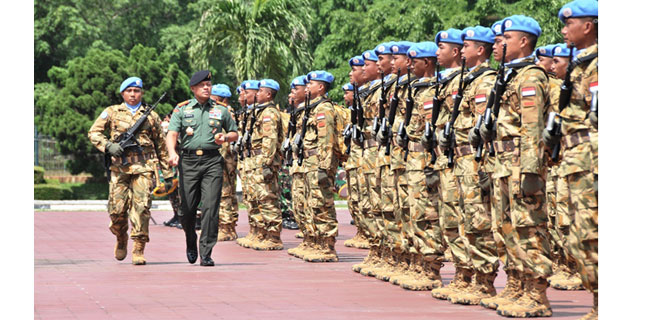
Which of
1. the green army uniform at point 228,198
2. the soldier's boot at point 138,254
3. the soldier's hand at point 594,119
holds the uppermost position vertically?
the soldier's hand at point 594,119

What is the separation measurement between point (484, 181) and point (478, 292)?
1006mm

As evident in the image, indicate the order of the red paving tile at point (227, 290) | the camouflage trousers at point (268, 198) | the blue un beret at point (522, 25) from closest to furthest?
1. the blue un beret at point (522, 25)
2. the red paving tile at point (227, 290)
3. the camouflage trousers at point (268, 198)

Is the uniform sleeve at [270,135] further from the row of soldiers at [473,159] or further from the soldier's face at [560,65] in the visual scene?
the soldier's face at [560,65]

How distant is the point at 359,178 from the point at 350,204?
88.6 inches

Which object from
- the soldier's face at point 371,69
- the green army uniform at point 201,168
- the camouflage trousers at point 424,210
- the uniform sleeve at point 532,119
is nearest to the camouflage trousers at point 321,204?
Answer: the green army uniform at point 201,168

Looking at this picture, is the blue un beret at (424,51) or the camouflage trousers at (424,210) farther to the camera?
the blue un beret at (424,51)

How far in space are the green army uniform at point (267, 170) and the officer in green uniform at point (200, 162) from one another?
1.78 m

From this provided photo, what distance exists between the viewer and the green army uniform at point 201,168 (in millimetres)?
13625

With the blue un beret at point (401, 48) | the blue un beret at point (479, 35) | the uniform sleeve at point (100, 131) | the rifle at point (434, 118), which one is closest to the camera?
the blue un beret at point (479, 35)

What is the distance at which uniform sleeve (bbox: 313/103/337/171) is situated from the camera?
14.0 metres

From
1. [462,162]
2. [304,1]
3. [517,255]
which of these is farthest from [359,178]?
[304,1]

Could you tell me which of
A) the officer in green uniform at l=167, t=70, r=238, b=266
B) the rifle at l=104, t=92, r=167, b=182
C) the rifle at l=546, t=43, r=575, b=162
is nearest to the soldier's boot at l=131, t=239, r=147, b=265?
the officer in green uniform at l=167, t=70, r=238, b=266

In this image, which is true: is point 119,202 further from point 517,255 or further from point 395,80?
point 517,255

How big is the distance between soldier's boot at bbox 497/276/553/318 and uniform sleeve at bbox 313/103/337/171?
5409 mm
